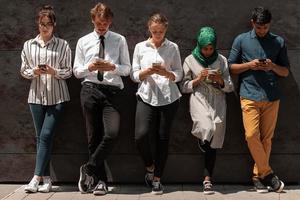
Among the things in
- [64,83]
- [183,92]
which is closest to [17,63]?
[64,83]

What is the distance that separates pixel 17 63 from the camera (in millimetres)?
5902

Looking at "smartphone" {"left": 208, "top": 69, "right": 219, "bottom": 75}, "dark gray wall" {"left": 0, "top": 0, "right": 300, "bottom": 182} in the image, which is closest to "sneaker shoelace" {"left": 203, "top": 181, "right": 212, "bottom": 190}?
"dark gray wall" {"left": 0, "top": 0, "right": 300, "bottom": 182}

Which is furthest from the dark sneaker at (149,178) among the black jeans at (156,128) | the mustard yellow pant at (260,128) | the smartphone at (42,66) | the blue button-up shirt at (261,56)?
the smartphone at (42,66)

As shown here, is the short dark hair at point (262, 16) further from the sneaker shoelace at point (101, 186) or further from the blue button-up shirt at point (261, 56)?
the sneaker shoelace at point (101, 186)

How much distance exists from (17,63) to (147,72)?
1.74m

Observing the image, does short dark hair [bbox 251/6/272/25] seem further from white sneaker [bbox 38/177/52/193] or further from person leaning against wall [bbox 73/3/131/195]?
white sneaker [bbox 38/177/52/193]

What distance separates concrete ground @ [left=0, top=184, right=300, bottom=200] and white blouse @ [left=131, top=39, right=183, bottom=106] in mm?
1070

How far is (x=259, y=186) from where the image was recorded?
557 cm

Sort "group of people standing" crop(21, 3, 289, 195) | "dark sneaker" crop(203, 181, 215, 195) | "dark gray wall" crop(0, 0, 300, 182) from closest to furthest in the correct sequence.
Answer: "group of people standing" crop(21, 3, 289, 195)
"dark sneaker" crop(203, 181, 215, 195)
"dark gray wall" crop(0, 0, 300, 182)

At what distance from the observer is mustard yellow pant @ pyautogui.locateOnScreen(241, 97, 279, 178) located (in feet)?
17.9

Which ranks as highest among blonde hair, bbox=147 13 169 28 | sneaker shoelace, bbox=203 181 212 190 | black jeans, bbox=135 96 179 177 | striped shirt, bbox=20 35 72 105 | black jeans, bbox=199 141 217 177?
blonde hair, bbox=147 13 169 28

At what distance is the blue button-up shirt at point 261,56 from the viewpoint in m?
5.44

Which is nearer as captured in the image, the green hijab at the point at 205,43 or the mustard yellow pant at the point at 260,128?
the green hijab at the point at 205,43

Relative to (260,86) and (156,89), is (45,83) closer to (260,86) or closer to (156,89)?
(156,89)
